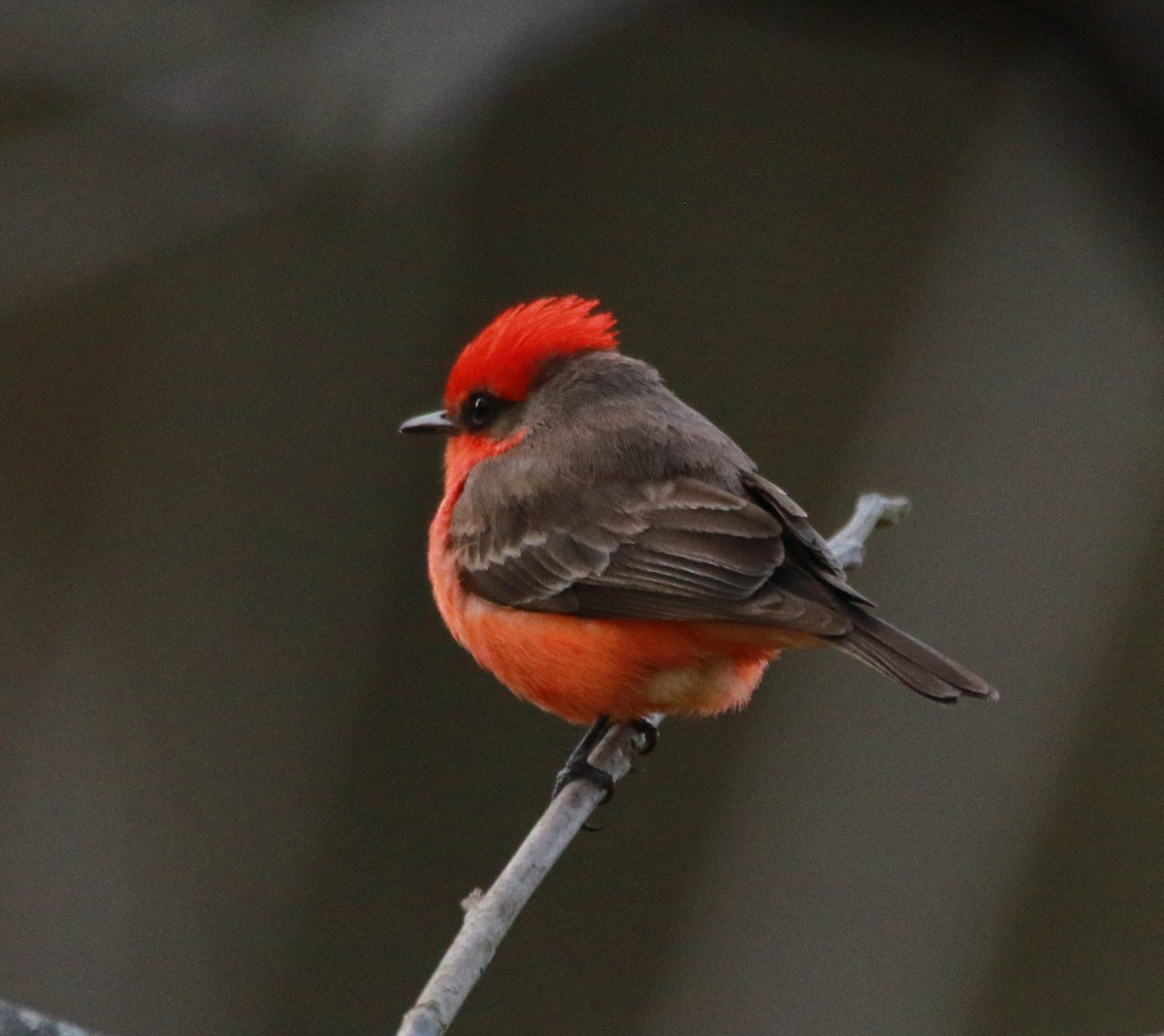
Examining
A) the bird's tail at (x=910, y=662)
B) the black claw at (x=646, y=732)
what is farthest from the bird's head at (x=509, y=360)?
the bird's tail at (x=910, y=662)

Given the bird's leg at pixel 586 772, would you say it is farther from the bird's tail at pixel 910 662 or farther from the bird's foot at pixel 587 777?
the bird's tail at pixel 910 662

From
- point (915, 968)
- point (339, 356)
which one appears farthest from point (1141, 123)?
point (339, 356)

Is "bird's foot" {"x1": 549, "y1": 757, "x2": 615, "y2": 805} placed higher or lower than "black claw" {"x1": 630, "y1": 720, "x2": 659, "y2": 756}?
lower

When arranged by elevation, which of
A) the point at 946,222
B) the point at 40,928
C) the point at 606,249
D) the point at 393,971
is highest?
the point at 946,222

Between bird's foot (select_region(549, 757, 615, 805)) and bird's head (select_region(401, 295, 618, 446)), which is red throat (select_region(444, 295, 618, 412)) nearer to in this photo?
bird's head (select_region(401, 295, 618, 446))

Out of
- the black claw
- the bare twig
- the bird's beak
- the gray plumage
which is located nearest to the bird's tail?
the gray plumage

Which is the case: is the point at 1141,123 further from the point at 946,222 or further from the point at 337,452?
the point at 337,452
